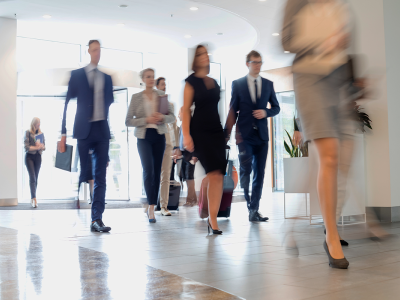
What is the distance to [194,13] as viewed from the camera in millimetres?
10203

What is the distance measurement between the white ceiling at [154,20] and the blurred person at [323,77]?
605 cm

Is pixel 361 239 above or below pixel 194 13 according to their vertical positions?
below

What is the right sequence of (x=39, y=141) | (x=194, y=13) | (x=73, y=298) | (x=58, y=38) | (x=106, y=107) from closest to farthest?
(x=73, y=298), (x=106, y=107), (x=39, y=141), (x=194, y=13), (x=58, y=38)

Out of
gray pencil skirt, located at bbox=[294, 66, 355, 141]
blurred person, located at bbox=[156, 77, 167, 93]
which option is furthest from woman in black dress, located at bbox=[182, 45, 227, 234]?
blurred person, located at bbox=[156, 77, 167, 93]

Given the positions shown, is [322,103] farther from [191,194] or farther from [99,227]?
[191,194]

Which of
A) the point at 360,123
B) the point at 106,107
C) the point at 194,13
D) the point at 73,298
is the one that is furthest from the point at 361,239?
the point at 194,13

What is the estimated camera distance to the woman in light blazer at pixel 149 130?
502 centimetres

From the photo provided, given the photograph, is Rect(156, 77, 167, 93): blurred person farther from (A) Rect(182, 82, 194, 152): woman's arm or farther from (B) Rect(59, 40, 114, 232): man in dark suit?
(A) Rect(182, 82, 194, 152): woman's arm

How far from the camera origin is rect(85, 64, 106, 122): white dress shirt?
4.31m

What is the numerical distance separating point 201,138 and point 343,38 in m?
1.58

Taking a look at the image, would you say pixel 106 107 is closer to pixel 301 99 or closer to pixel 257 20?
pixel 301 99

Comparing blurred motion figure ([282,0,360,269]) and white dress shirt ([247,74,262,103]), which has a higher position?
white dress shirt ([247,74,262,103])

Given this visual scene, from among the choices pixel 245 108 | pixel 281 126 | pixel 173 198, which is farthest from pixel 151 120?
pixel 281 126

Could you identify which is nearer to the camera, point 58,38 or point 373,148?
point 373,148
